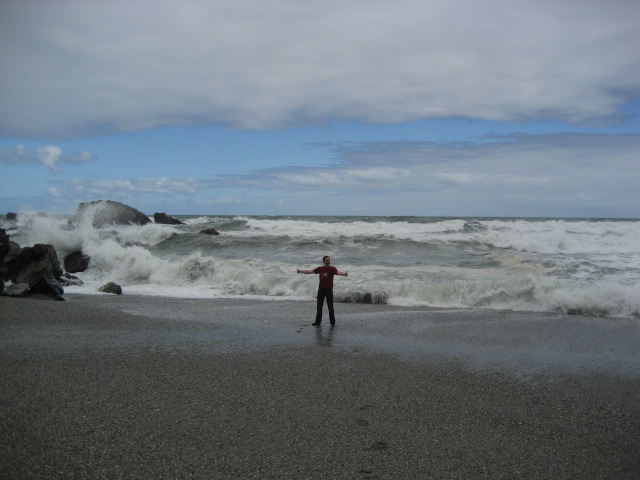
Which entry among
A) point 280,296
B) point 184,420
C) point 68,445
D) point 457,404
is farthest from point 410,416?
point 280,296

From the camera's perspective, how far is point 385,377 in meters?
6.12

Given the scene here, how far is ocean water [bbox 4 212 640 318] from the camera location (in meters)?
12.5

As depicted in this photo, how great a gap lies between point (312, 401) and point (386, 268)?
13.3 m

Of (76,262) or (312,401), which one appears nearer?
(312,401)

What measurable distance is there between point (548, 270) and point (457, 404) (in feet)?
45.1

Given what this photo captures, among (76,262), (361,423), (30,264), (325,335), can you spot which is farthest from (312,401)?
(76,262)

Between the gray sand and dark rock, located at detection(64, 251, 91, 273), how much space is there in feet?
34.5

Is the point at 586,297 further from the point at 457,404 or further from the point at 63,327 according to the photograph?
the point at 63,327

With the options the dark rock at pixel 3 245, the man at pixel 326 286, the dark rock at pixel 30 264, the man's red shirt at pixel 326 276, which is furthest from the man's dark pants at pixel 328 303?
the dark rock at pixel 3 245

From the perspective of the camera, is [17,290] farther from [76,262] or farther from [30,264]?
[76,262]

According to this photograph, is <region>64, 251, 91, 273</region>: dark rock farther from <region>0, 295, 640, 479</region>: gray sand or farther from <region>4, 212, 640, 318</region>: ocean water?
<region>0, 295, 640, 479</region>: gray sand

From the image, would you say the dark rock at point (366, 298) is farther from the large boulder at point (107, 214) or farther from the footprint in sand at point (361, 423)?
the large boulder at point (107, 214)

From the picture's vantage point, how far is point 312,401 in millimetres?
5195

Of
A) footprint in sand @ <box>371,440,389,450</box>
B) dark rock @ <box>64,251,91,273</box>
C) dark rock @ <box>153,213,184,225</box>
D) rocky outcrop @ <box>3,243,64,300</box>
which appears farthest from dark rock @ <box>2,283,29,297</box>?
dark rock @ <box>153,213,184,225</box>
